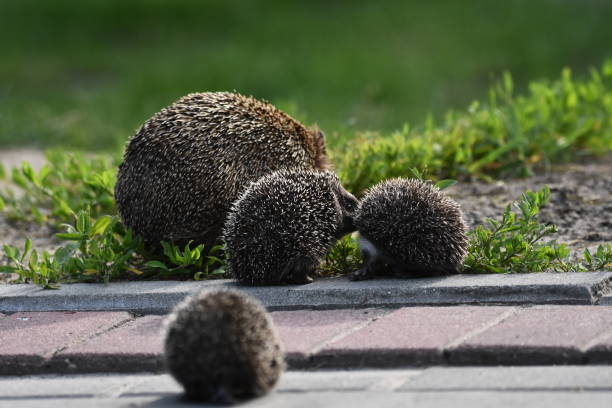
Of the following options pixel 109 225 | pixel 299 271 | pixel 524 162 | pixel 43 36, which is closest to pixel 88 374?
pixel 299 271

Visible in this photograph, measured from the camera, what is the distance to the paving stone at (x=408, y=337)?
13.5 ft

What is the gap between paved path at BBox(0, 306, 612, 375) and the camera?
13.3 ft

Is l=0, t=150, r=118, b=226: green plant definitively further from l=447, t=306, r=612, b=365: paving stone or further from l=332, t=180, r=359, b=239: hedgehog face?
l=447, t=306, r=612, b=365: paving stone

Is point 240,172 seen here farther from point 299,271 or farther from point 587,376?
point 587,376

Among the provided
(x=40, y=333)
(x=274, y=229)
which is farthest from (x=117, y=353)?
(x=274, y=229)

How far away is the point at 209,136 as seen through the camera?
582 centimetres

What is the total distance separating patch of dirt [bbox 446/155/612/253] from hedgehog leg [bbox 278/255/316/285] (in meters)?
1.51

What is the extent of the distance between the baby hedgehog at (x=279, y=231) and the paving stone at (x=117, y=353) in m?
0.75

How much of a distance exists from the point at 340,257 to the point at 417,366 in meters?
1.69

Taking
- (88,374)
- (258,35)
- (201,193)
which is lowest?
(88,374)

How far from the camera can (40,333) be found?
4766 millimetres

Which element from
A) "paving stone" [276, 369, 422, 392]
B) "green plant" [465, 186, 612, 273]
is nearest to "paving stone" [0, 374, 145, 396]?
"paving stone" [276, 369, 422, 392]

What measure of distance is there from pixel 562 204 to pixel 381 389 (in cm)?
333

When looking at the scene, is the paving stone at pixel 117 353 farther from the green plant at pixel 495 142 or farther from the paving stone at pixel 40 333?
the green plant at pixel 495 142
